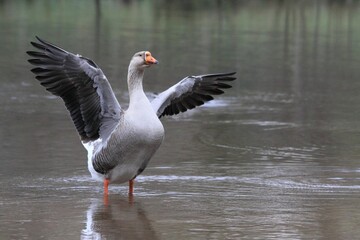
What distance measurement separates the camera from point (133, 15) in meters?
40.1

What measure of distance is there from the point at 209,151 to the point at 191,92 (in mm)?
2128

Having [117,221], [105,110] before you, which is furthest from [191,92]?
[117,221]

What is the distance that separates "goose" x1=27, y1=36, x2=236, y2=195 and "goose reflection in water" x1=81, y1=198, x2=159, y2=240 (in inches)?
14.5

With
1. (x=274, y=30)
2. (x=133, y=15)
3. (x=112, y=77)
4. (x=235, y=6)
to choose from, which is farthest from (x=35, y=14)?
(x=112, y=77)

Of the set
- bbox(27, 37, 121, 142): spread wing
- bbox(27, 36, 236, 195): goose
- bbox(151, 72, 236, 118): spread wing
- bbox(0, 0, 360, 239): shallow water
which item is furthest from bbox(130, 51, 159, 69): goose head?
bbox(0, 0, 360, 239): shallow water

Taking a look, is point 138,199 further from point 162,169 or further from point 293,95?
point 293,95

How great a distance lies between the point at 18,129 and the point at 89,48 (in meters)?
11.4

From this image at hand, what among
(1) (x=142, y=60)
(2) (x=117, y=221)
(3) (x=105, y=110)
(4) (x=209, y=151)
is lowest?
(4) (x=209, y=151)

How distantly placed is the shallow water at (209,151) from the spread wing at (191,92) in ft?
2.62

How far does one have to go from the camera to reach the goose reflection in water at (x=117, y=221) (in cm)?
834

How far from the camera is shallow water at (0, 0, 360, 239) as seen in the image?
887cm

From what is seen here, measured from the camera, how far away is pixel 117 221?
9.02 metres

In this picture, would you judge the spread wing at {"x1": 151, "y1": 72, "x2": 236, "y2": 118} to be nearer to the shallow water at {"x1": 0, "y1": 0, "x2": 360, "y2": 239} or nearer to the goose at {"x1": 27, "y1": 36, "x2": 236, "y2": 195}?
the goose at {"x1": 27, "y1": 36, "x2": 236, "y2": 195}

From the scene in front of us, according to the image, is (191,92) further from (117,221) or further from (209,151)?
(117,221)
